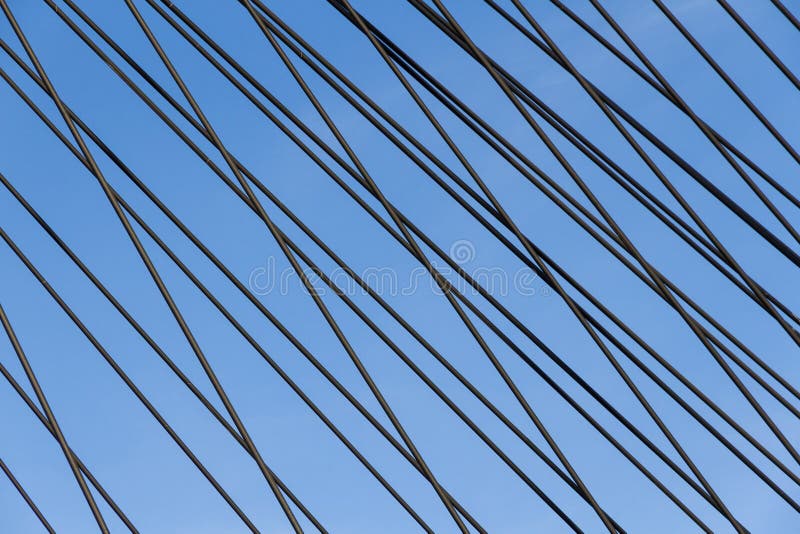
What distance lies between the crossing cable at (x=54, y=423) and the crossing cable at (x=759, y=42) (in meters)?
2.75

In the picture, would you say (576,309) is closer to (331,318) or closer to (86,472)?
(331,318)

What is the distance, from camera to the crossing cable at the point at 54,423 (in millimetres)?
2929

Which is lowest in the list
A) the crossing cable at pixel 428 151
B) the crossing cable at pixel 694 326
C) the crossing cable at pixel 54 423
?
the crossing cable at pixel 54 423

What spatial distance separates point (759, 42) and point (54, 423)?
9.18ft

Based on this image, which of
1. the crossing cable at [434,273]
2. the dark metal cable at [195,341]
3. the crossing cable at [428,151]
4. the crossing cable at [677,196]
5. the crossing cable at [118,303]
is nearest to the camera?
the dark metal cable at [195,341]

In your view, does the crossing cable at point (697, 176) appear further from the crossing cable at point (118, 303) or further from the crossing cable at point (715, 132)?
the crossing cable at point (118, 303)

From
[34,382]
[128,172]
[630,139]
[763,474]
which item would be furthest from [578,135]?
[34,382]

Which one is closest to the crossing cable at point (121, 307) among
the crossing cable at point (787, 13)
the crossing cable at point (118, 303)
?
the crossing cable at point (118, 303)

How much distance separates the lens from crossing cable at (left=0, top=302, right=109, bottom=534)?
9.61ft

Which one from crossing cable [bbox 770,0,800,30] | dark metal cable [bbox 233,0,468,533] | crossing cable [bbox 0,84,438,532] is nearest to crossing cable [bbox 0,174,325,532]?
crossing cable [bbox 0,84,438,532]

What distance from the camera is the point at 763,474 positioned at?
13.3 feet

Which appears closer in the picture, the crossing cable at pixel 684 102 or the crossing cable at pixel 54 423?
the crossing cable at pixel 54 423

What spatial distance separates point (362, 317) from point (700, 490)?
1.48 m

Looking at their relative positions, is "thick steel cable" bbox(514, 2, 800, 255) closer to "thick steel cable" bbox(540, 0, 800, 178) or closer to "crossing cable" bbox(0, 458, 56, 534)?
"thick steel cable" bbox(540, 0, 800, 178)
